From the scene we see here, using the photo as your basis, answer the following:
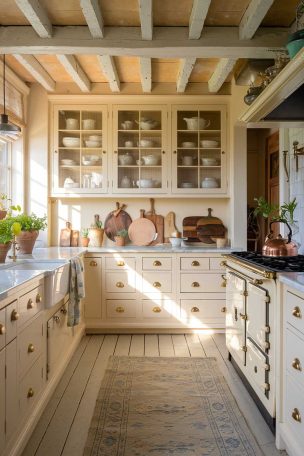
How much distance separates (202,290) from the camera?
13.1 ft

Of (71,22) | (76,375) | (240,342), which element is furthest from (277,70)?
(76,375)

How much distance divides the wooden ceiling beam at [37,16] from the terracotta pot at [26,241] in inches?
63.4

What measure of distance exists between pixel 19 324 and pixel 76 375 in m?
1.24

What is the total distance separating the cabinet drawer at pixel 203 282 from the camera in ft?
13.1

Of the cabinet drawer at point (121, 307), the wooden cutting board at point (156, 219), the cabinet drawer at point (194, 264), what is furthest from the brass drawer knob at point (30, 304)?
the wooden cutting board at point (156, 219)

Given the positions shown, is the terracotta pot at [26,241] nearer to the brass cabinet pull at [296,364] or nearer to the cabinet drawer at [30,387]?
the cabinet drawer at [30,387]

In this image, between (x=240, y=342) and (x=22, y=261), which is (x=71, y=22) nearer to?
(x=22, y=261)

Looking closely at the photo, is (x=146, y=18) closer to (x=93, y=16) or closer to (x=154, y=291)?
(x=93, y=16)

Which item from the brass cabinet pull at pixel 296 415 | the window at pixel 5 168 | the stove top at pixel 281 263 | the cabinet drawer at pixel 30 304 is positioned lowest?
the brass cabinet pull at pixel 296 415

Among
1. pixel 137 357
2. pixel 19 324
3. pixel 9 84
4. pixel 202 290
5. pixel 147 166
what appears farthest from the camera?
pixel 147 166

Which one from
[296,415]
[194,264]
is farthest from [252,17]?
[296,415]

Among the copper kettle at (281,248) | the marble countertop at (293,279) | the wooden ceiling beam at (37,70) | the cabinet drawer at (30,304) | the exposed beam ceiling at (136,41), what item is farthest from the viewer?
the wooden ceiling beam at (37,70)

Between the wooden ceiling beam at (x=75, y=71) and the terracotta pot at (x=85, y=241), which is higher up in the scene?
the wooden ceiling beam at (x=75, y=71)

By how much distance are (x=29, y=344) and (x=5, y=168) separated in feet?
8.06
